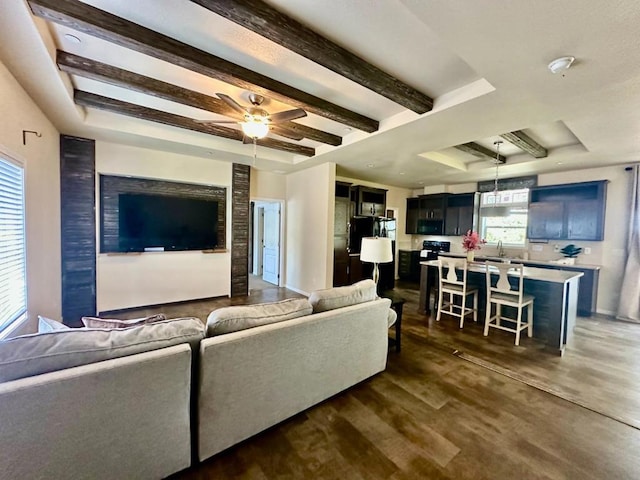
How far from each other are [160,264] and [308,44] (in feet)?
13.9

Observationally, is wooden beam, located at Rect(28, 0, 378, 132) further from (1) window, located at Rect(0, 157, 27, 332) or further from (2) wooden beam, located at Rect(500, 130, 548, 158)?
(2) wooden beam, located at Rect(500, 130, 548, 158)

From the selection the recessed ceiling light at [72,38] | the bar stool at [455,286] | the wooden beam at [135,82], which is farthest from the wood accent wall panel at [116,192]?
the bar stool at [455,286]

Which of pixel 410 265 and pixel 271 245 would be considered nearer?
pixel 271 245

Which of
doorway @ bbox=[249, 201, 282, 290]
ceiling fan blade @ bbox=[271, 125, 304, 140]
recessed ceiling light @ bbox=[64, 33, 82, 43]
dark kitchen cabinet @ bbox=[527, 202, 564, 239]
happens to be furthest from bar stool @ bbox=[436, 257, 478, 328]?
recessed ceiling light @ bbox=[64, 33, 82, 43]

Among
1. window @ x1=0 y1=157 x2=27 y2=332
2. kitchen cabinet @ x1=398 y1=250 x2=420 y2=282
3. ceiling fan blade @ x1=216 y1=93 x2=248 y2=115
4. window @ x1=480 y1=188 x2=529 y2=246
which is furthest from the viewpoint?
kitchen cabinet @ x1=398 y1=250 x2=420 y2=282

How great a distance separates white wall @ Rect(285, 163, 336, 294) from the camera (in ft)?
16.6

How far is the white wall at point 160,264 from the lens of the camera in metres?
4.20

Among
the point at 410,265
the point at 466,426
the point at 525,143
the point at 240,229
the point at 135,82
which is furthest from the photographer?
the point at 410,265

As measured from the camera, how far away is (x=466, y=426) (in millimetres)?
1931

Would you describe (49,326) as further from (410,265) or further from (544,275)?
(410,265)

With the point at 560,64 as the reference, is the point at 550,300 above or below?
below

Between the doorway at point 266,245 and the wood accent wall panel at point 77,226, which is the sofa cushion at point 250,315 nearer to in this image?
the wood accent wall panel at point 77,226

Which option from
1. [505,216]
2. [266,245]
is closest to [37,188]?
[266,245]

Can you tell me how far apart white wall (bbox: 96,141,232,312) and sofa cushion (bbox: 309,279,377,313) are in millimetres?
3550
